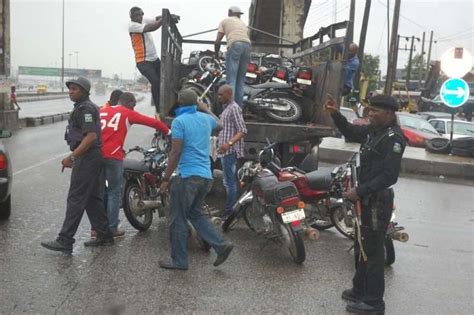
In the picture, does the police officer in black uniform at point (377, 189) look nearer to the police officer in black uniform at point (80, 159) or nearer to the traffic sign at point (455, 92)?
the police officer in black uniform at point (80, 159)

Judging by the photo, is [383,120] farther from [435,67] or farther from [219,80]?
[435,67]

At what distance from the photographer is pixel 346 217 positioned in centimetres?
661

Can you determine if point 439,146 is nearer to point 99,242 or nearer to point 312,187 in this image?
point 312,187

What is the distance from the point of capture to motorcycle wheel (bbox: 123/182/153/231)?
21.9ft

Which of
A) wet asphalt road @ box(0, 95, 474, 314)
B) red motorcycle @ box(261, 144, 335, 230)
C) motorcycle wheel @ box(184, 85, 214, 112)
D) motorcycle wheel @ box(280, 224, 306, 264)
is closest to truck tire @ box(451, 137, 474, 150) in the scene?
wet asphalt road @ box(0, 95, 474, 314)

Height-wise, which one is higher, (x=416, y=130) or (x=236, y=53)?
(x=236, y=53)

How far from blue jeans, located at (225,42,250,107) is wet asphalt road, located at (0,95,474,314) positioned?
2.07m

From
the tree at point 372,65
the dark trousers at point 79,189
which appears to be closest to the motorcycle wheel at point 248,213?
the dark trousers at point 79,189

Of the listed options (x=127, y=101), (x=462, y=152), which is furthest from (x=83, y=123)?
(x=462, y=152)

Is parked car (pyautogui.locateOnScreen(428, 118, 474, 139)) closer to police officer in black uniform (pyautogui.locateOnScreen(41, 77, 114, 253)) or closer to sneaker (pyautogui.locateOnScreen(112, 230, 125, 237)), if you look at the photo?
sneaker (pyautogui.locateOnScreen(112, 230, 125, 237))

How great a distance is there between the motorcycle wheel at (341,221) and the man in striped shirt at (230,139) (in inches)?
49.4

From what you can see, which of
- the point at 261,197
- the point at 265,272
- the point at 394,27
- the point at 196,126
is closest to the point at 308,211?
the point at 261,197

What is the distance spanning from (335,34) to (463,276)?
159 inches

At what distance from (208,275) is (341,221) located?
2.19 meters
